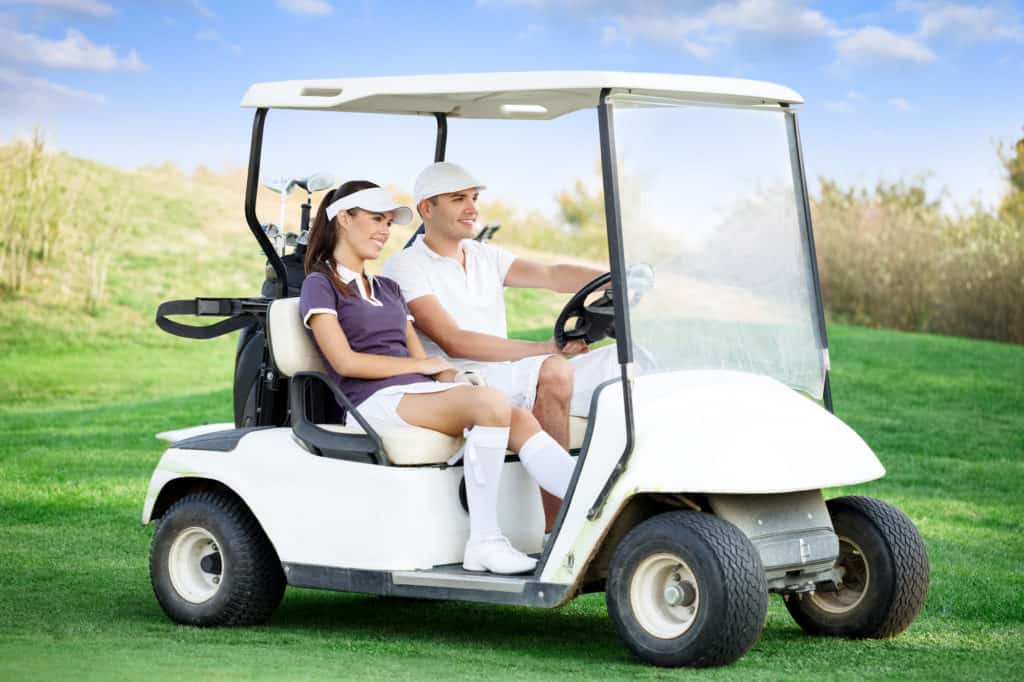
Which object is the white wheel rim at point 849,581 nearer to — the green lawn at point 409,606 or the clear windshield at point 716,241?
the green lawn at point 409,606

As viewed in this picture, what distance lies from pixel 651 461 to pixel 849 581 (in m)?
1.02

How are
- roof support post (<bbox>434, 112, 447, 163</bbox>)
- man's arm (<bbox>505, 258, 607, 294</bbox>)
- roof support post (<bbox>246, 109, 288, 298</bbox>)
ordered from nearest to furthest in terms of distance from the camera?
roof support post (<bbox>246, 109, 288, 298</bbox>) < man's arm (<bbox>505, 258, 607, 294</bbox>) < roof support post (<bbox>434, 112, 447, 163</bbox>)

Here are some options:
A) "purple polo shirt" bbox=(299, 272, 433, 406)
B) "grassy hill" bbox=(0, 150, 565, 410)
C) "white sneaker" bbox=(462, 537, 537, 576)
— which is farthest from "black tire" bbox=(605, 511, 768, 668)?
"grassy hill" bbox=(0, 150, 565, 410)

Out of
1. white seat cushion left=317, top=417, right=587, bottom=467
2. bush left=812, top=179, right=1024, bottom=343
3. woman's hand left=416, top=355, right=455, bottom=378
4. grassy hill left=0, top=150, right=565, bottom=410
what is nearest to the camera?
white seat cushion left=317, top=417, right=587, bottom=467

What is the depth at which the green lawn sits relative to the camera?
455 centimetres

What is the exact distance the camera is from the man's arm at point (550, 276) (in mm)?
5848

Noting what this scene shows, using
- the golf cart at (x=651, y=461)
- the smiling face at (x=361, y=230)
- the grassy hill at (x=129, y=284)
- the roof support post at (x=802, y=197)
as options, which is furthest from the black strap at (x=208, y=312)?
the grassy hill at (x=129, y=284)

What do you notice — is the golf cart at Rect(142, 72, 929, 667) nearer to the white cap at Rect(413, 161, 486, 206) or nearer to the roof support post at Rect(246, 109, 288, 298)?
the roof support post at Rect(246, 109, 288, 298)

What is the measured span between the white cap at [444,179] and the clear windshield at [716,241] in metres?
1.05

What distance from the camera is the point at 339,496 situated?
197 inches

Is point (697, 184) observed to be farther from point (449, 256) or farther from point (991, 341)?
point (991, 341)

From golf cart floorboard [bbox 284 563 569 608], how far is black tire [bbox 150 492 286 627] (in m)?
0.17

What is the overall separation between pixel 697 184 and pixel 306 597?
8.04 ft

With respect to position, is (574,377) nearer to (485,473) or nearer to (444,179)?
(485,473)
